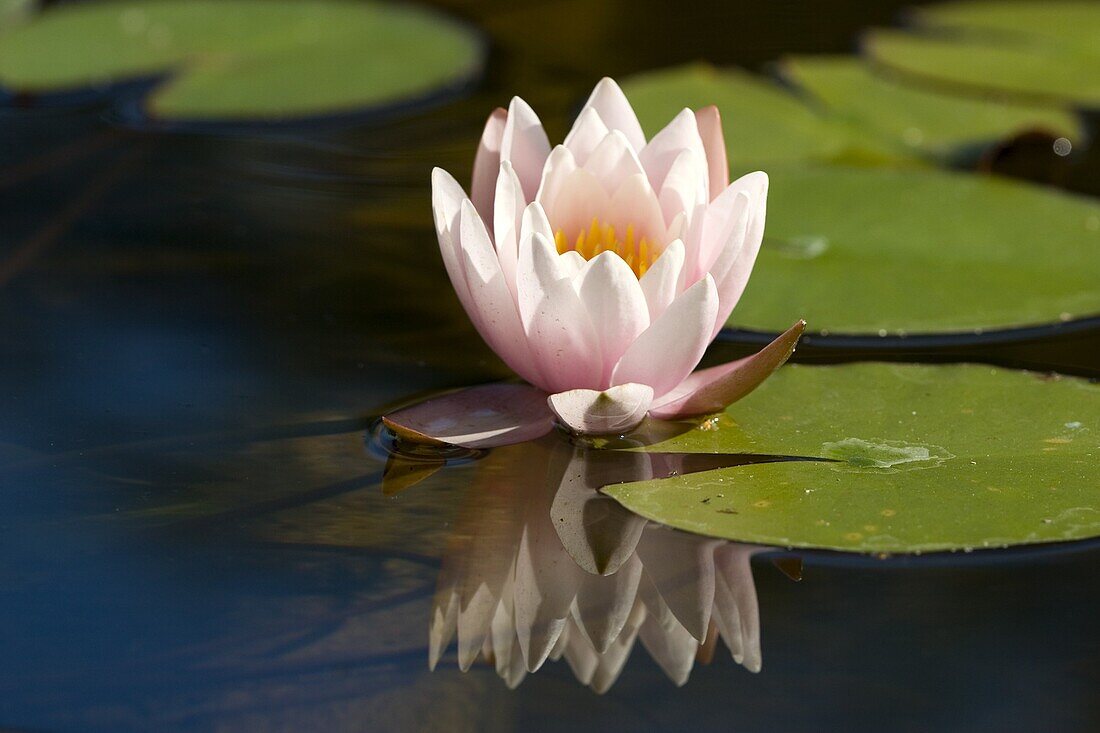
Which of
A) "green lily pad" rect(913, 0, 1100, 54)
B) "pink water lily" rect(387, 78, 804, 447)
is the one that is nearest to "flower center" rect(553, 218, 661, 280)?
"pink water lily" rect(387, 78, 804, 447)

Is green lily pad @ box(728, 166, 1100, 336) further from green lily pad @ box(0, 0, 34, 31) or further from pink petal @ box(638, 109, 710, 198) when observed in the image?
green lily pad @ box(0, 0, 34, 31)

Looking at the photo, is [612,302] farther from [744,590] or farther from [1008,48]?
[1008,48]

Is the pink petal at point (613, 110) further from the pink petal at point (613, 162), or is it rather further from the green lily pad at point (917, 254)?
the green lily pad at point (917, 254)

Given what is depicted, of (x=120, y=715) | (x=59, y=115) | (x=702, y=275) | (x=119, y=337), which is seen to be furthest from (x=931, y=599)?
(x=59, y=115)

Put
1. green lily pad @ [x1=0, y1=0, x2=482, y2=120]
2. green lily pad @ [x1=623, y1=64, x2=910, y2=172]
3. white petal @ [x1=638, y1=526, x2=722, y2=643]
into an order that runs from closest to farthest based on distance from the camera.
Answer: white petal @ [x1=638, y1=526, x2=722, y2=643]
green lily pad @ [x1=623, y1=64, x2=910, y2=172]
green lily pad @ [x1=0, y1=0, x2=482, y2=120]

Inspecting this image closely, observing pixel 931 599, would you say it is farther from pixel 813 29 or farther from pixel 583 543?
pixel 813 29

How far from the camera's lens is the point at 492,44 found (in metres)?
3.77

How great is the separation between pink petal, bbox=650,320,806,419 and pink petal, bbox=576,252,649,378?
0.13 metres

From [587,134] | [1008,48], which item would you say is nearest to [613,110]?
[587,134]

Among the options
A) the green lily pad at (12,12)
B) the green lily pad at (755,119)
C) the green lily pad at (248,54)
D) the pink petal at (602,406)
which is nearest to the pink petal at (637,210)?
the pink petal at (602,406)

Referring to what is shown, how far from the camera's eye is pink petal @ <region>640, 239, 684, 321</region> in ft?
5.06

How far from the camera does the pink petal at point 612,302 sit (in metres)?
1.51

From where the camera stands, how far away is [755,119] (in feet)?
9.83

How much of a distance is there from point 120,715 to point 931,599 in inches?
34.9
